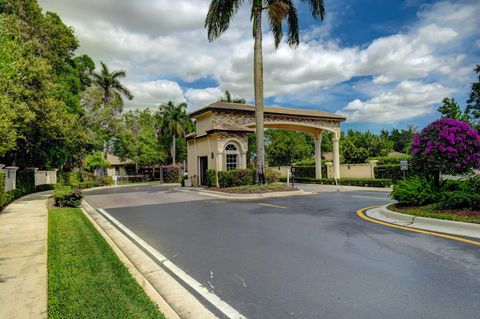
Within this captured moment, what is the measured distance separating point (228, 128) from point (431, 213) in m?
15.8

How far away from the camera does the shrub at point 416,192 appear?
364 inches

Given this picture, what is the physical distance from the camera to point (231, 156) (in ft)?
75.4

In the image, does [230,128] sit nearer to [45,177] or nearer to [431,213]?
[431,213]

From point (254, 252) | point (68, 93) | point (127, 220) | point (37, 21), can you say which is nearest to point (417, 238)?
point (254, 252)

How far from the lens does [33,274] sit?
4.86 metres

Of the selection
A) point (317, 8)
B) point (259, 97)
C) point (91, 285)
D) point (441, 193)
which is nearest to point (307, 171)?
point (259, 97)

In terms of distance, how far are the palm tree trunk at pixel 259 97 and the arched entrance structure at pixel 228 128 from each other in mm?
3859

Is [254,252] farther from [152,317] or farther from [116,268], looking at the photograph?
[152,317]

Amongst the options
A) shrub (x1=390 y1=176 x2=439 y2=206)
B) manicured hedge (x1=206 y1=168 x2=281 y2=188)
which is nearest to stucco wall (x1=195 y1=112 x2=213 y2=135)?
manicured hedge (x1=206 y1=168 x2=281 y2=188)

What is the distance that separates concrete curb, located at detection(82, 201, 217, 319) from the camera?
3594 millimetres

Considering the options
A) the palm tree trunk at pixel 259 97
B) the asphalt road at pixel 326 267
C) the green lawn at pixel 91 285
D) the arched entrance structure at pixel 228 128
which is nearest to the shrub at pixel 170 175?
the arched entrance structure at pixel 228 128

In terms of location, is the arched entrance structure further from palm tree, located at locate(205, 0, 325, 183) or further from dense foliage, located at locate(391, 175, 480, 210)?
dense foliage, located at locate(391, 175, 480, 210)

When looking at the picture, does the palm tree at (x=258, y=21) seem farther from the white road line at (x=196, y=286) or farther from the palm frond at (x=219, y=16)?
the white road line at (x=196, y=286)

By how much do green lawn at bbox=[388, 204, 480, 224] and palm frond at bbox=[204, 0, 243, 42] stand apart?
1494 centimetres
